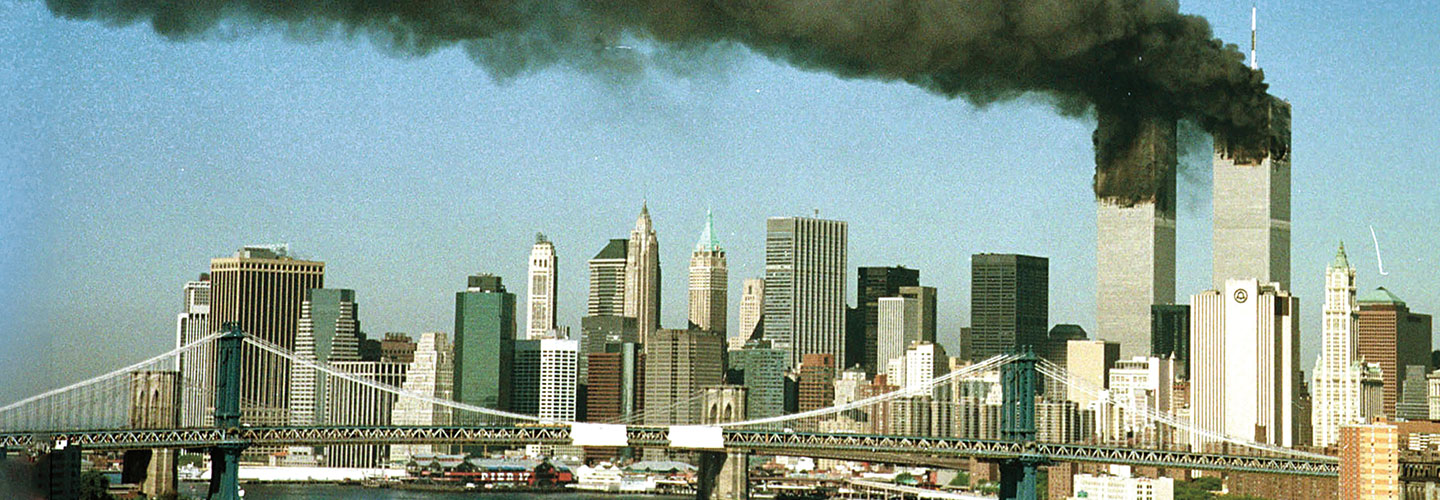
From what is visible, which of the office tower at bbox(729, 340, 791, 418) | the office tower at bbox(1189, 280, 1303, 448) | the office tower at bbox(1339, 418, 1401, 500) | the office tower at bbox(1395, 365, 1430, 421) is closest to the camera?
the office tower at bbox(1339, 418, 1401, 500)

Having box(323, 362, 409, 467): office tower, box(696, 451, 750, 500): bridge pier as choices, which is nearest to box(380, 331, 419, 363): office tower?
box(323, 362, 409, 467): office tower

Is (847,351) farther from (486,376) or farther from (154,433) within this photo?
(154,433)

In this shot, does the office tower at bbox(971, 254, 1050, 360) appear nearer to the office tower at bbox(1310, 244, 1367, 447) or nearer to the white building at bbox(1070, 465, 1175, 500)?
the office tower at bbox(1310, 244, 1367, 447)

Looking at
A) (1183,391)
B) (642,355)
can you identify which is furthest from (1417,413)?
(642,355)

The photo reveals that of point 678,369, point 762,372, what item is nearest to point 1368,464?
point 678,369

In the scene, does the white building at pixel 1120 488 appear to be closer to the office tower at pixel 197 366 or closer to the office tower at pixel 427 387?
the office tower at pixel 197 366

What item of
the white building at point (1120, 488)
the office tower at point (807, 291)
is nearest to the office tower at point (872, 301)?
the office tower at point (807, 291)
